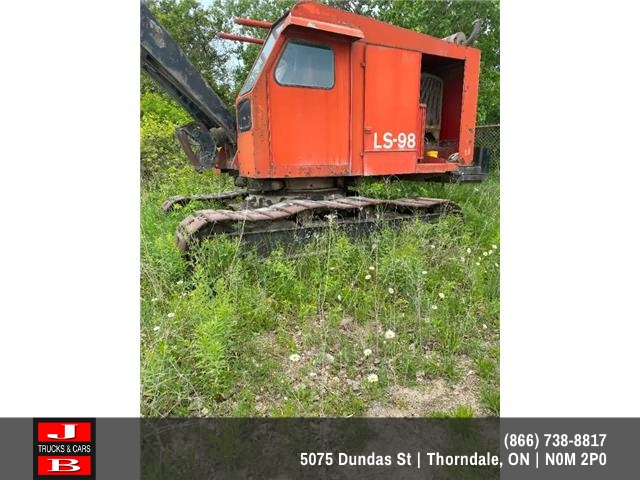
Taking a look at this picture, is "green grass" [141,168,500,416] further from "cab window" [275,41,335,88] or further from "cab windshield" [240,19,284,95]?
"cab windshield" [240,19,284,95]

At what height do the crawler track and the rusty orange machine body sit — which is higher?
the rusty orange machine body

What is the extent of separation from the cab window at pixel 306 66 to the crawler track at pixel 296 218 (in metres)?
1.18

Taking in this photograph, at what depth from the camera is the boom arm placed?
11.8ft

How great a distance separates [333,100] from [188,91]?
1584 millimetres

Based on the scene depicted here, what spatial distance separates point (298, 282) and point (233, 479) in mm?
1479

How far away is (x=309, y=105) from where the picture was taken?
3734 millimetres

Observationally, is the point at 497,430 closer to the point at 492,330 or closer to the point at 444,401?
the point at 444,401

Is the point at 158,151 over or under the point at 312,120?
over

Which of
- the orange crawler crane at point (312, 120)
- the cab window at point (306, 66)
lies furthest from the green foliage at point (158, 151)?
the cab window at point (306, 66)

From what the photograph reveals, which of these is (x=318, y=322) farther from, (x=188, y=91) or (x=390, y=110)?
(x=188, y=91)

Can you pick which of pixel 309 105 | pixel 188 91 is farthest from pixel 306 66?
pixel 188 91

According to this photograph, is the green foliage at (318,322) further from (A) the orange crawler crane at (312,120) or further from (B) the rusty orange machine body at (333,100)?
(B) the rusty orange machine body at (333,100)

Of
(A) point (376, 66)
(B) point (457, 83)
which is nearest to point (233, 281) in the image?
(A) point (376, 66)

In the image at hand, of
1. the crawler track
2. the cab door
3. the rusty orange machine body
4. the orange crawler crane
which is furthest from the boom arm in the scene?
the crawler track
